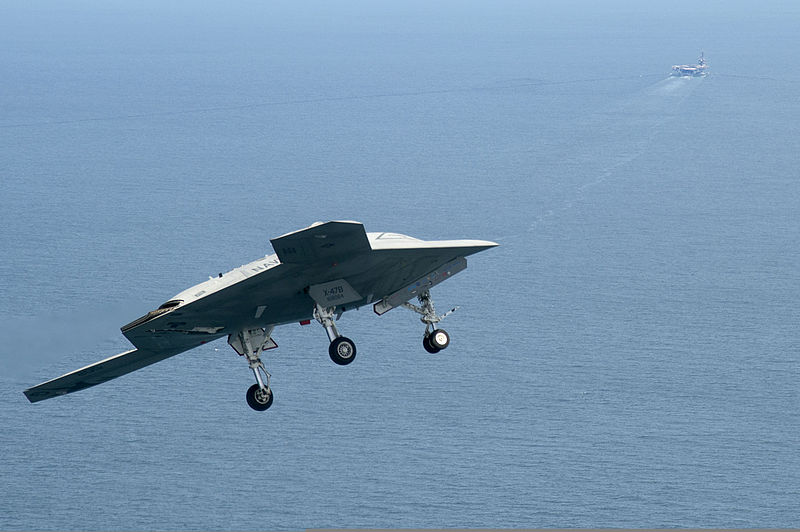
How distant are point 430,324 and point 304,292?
615 centimetres

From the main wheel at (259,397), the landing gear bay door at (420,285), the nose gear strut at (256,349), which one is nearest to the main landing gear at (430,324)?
the landing gear bay door at (420,285)

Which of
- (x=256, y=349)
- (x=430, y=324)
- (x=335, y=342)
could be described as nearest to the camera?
(x=335, y=342)

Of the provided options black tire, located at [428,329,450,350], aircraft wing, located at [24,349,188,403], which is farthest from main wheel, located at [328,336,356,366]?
aircraft wing, located at [24,349,188,403]

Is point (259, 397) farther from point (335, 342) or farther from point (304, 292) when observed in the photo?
point (304, 292)

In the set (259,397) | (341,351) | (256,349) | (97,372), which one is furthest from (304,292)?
(97,372)

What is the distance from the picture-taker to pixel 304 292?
50812mm

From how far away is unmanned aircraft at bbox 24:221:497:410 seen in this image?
Result: 49.0 meters

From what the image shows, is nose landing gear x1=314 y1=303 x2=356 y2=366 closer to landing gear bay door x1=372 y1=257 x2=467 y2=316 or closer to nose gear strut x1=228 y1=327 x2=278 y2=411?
landing gear bay door x1=372 y1=257 x2=467 y2=316

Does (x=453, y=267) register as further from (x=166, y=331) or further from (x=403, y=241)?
(x=166, y=331)

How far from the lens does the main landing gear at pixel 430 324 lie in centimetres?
5178

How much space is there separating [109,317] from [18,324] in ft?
55.3

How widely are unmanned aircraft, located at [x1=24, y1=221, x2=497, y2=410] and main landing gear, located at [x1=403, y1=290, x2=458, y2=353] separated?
53mm

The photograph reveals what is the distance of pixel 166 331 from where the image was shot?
50.8m

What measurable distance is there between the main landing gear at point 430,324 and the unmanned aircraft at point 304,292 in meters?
0.05
